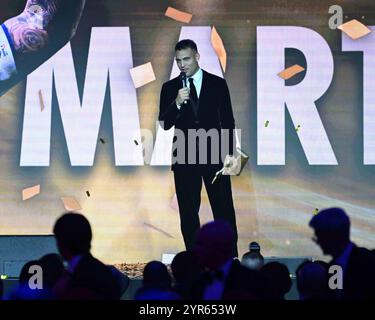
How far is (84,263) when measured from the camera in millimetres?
2738

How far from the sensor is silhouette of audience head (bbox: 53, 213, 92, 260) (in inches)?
108

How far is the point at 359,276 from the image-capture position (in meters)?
2.83

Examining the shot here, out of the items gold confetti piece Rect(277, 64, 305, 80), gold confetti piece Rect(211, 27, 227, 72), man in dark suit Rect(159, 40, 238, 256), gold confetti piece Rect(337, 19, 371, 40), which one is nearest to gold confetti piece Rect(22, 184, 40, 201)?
man in dark suit Rect(159, 40, 238, 256)

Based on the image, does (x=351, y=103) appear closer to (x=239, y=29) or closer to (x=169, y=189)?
(x=239, y=29)

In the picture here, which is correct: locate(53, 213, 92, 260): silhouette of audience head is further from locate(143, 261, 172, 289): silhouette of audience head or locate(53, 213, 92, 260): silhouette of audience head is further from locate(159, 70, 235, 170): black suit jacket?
locate(159, 70, 235, 170): black suit jacket

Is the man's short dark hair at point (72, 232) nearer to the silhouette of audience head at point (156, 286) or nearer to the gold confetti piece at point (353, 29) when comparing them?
the silhouette of audience head at point (156, 286)

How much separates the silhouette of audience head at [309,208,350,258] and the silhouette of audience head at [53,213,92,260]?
0.77 m

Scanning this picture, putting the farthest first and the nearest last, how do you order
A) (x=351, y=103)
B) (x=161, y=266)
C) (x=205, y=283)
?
(x=351, y=103) < (x=161, y=266) < (x=205, y=283)

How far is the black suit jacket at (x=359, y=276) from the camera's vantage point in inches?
111

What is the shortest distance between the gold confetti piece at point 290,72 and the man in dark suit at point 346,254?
127 inches


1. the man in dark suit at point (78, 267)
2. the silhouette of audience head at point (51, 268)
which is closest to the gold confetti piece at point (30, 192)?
the silhouette of audience head at point (51, 268)

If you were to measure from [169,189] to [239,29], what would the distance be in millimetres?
1227
